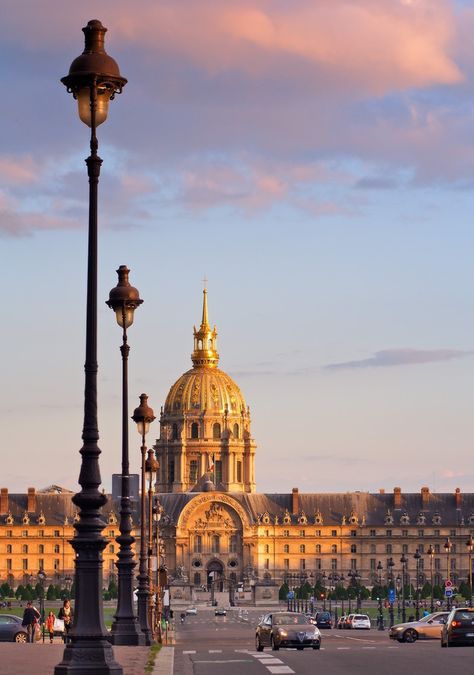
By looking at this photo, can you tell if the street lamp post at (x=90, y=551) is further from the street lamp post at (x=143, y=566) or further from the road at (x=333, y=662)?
the street lamp post at (x=143, y=566)

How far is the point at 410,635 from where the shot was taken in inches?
2457

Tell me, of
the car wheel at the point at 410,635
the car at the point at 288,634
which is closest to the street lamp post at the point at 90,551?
the car at the point at 288,634

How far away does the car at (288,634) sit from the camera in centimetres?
5209

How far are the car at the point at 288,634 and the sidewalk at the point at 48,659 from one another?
5313 mm

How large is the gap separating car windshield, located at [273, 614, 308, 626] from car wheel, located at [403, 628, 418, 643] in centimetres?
841

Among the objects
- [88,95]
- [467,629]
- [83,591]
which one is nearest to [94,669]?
[83,591]

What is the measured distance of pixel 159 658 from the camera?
42.6 meters

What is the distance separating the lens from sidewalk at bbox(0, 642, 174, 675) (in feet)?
109

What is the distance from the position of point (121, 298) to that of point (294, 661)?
9428 mm

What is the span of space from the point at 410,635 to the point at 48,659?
2680 centimetres

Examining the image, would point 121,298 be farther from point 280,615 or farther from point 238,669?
point 280,615

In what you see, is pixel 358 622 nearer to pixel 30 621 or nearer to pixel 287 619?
pixel 30 621

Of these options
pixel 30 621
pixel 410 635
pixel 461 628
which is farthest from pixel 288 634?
pixel 30 621

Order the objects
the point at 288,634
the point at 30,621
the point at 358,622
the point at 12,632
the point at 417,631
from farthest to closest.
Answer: the point at 358,622 → the point at 417,631 → the point at 12,632 → the point at 30,621 → the point at 288,634
